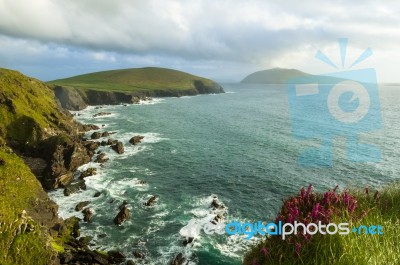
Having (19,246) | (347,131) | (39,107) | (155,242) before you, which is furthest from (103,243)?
(347,131)

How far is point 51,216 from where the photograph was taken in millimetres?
35750

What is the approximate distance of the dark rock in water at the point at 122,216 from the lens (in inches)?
1536

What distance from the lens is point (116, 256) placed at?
32.4 m

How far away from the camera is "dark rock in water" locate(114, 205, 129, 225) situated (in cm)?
3902

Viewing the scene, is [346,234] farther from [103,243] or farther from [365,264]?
[103,243]

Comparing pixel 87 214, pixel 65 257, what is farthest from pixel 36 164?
pixel 65 257

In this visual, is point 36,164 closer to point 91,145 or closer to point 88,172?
point 88,172

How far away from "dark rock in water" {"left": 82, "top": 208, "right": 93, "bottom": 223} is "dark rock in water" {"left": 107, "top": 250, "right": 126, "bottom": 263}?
870 centimetres

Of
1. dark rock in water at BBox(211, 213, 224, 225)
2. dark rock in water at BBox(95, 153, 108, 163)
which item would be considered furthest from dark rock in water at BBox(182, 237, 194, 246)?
dark rock in water at BBox(95, 153, 108, 163)

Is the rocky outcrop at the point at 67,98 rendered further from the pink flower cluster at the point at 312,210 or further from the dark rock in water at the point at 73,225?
the pink flower cluster at the point at 312,210

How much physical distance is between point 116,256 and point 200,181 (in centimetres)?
2262

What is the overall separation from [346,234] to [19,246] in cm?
2811

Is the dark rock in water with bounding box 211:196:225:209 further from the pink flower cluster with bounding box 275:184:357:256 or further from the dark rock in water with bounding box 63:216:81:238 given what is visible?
the pink flower cluster with bounding box 275:184:357:256

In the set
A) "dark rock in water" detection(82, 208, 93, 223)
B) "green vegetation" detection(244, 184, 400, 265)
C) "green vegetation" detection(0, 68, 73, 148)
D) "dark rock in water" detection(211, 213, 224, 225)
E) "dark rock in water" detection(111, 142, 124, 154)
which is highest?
"green vegetation" detection(0, 68, 73, 148)
